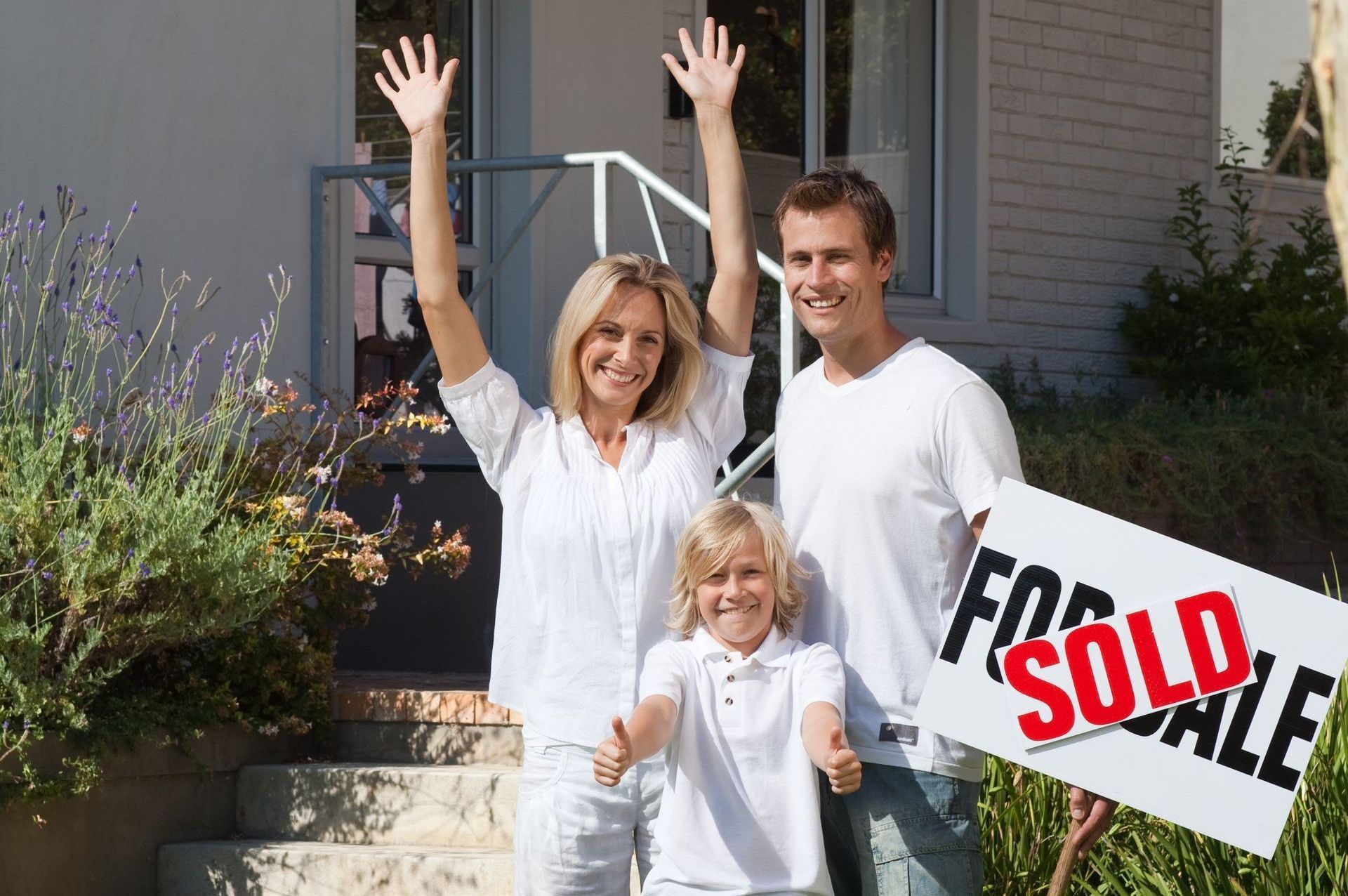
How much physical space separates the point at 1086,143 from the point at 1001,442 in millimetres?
6439

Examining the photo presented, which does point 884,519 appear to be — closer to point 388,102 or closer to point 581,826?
point 581,826

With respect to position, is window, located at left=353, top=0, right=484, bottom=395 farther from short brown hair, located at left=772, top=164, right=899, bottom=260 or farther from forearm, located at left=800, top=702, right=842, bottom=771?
forearm, located at left=800, top=702, right=842, bottom=771

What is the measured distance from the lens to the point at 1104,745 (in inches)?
97.0

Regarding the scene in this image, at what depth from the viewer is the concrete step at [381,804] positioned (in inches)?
179

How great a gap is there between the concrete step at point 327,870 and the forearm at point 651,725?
1.77 meters

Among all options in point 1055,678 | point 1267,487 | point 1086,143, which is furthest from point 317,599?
point 1086,143

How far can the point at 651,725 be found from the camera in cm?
258

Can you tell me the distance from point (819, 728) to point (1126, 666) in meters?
0.43

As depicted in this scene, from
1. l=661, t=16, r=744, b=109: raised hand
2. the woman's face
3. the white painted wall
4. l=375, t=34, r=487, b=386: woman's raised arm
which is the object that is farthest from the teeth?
the white painted wall

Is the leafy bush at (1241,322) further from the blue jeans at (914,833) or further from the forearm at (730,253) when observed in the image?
the blue jeans at (914,833)

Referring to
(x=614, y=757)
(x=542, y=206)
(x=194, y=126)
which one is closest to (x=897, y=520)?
(x=614, y=757)

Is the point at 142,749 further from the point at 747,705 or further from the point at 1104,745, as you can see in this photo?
the point at 1104,745

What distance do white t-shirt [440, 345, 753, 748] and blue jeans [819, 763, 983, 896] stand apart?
0.44 metres

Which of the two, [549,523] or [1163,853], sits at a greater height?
[549,523]
